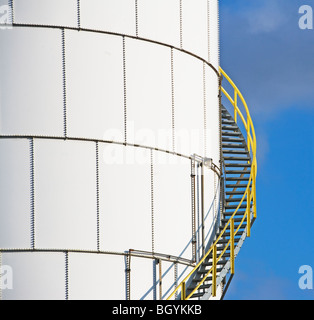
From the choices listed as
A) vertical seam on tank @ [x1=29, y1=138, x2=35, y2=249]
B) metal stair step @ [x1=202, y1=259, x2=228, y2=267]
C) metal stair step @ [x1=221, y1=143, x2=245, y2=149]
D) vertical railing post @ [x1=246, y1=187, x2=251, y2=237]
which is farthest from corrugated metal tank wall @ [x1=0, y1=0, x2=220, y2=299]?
Answer: metal stair step @ [x1=221, y1=143, x2=245, y2=149]

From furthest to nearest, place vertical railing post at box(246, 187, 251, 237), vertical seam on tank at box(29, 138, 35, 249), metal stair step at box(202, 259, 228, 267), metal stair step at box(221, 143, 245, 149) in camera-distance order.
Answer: metal stair step at box(221, 143, 245, 149), vertical railing post at box(246, 187, 251, 237), metal stair step at box(202, 259, 228, 267), vertical seam on tank at box(29, 138, 35, 249)

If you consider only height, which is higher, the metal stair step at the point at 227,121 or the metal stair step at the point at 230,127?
the metal stair step at the point at 227,121

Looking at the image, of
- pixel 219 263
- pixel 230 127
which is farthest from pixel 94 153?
pixel 230 127

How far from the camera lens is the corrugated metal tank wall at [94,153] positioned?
34.8 metres

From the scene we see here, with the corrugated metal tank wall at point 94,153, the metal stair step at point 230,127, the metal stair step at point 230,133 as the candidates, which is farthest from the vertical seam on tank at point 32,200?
the metal stair step at point 230,127

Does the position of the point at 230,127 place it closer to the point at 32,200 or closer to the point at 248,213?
the point at 248,213

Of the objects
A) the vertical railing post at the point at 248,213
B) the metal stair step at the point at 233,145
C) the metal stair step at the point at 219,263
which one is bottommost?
the metal stair step at the point at 219,263

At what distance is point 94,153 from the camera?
116 ft

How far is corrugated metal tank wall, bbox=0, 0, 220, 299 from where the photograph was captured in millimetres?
34812

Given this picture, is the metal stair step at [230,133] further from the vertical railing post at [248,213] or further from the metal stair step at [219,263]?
the metal stair step at [219,263]

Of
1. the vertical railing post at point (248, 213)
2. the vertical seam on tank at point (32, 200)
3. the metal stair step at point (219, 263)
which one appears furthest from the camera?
the vertical railing post at point (248, 213)

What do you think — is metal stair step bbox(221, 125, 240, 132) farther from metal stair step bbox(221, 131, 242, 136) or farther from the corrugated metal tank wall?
the corrugated metal tank wall
